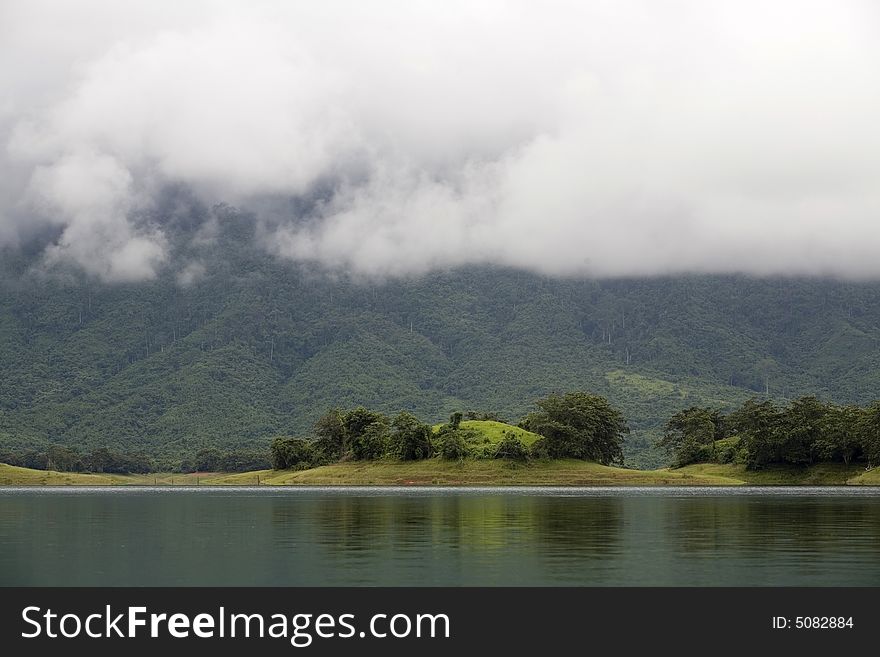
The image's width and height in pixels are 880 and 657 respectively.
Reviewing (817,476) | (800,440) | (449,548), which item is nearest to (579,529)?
(449,548)

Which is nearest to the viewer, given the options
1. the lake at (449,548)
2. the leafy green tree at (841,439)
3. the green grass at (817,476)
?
the lake at (449,548)

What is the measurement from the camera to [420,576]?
42.0 m

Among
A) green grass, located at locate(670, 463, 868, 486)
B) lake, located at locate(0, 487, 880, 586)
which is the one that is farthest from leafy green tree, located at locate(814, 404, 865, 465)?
lake, located at locate(0, 487, 880, 586)

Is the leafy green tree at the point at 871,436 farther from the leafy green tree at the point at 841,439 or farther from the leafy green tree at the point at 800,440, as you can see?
the leafy green tree at the point at 800,440

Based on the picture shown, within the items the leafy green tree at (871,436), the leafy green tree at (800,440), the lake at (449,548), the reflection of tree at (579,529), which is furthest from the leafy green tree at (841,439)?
the lake at (449,548)

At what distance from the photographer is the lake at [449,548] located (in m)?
41.9

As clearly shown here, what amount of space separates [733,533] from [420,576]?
28.0 metres

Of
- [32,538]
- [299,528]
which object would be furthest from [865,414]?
[32,538]

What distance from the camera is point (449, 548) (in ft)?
177
